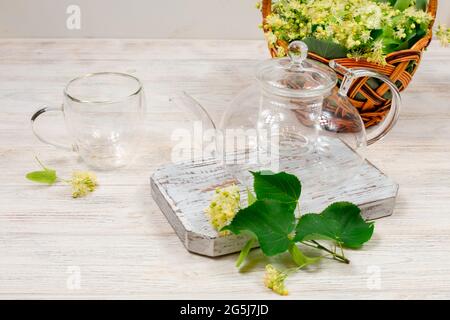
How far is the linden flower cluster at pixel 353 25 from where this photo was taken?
102 cm

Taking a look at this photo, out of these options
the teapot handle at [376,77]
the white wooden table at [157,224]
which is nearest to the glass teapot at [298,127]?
the teapot handle at [376,77]

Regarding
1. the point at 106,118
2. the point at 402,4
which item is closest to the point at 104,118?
the point at 106,118

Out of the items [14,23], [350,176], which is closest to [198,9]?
[14,23]

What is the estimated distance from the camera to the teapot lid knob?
90cm

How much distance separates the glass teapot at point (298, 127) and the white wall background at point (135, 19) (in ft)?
2.05

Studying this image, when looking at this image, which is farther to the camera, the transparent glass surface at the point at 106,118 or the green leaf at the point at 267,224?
the transparent glass surface at the point at 106,118

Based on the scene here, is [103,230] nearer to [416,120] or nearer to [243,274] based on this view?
[243,274]

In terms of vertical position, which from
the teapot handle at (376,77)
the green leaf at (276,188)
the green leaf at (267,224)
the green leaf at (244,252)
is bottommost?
the green leaf at (244,252)

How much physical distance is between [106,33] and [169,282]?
0.89 meters

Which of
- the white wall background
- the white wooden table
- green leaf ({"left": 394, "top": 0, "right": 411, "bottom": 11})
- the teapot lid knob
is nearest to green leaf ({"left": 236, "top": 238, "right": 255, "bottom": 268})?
the white wooden table

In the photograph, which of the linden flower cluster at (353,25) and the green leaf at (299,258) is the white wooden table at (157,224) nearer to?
the green leaf at (299,258)

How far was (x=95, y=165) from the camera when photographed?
1022mm

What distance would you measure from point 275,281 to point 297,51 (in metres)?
0.30

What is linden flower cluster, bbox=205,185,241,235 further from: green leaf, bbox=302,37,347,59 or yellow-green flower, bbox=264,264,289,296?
green leaf, bbox=302,37,347,59
